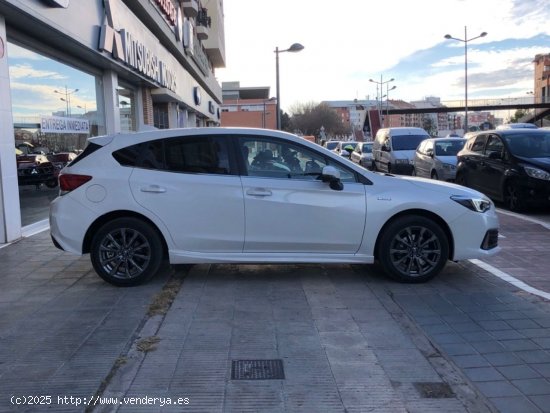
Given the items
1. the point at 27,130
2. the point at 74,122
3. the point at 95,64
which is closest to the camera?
the point at 27,130

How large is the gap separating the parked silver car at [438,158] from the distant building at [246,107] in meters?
62.7

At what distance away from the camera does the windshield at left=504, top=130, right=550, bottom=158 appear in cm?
1107

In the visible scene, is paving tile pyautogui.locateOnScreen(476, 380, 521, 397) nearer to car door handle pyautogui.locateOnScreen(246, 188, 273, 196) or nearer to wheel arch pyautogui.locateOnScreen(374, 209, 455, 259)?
wheel arch pyautogui.locateOnScreen(374, 209, 455, 259)

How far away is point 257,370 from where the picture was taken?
380cm

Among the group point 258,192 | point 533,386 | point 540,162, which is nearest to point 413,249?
point 258,192

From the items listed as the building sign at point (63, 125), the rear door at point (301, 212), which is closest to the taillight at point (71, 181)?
the rear door at point (301, 212)

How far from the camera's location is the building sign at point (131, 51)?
1210 cm

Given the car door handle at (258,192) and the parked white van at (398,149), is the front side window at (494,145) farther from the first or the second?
the car door handle at (258,192)

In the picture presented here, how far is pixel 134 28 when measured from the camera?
15.5 m

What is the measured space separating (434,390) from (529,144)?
9286 millimetres

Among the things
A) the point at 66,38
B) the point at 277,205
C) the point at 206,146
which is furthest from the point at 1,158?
the point at 277,205

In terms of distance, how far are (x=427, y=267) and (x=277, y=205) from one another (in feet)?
5.81

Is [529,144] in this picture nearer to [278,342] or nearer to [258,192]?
[258,192]

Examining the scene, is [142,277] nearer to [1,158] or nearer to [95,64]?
[1,158]
